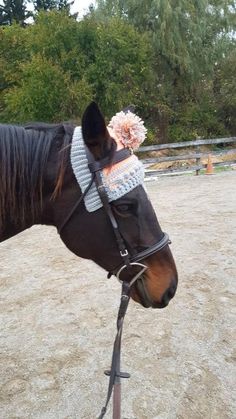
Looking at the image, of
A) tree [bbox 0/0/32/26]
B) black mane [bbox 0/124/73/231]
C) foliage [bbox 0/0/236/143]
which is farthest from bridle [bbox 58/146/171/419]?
tree [bbox 0/0/32/26]

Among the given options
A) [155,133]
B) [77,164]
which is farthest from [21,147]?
[155,133]

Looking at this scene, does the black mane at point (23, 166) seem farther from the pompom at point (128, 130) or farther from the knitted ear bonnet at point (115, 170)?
the pompom at point (128, 130)

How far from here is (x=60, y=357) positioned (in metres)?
2.81

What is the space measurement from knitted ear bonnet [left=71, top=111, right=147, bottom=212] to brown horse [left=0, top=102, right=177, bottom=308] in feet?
0.10

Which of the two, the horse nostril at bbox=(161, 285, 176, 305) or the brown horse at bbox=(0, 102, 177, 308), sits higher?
the brown horse at bbox=(0, 102, 177, 308)

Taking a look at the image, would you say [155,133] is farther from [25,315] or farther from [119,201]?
[119,201]

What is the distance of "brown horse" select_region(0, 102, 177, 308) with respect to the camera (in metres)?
1.58

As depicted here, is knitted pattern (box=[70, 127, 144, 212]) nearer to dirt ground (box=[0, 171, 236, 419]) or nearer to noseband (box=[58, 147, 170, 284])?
noseband (box=[58, 147, 170, 284])

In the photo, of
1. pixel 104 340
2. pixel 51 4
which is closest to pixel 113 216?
pixel 104 340

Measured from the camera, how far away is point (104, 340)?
300cm

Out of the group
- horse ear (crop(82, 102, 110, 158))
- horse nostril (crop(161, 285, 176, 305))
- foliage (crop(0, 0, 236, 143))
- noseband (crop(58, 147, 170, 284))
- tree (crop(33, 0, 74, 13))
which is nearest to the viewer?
horse ear (crop(82, 102, 110, 158))

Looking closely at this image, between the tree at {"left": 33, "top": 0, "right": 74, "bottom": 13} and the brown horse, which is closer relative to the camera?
the brown horse

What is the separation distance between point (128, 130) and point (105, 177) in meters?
0.23

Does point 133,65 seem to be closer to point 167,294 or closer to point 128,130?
point 128,130
